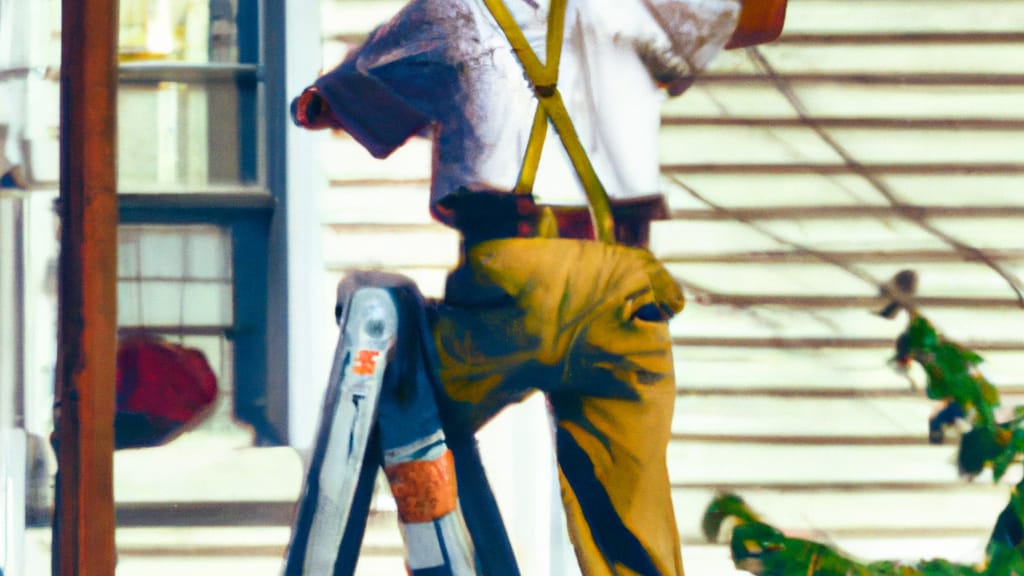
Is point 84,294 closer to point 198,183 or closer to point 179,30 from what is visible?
point 198,183

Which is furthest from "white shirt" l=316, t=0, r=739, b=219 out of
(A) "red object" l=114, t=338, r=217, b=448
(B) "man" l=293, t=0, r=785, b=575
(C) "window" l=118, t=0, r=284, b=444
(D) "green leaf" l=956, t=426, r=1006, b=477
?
A: (D) "green leaf" l=956, t=426, r=1006, b=477

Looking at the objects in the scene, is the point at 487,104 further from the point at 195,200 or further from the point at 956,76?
the point at 956,76

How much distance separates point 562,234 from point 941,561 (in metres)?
1.23

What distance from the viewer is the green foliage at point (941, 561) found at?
2.53 m

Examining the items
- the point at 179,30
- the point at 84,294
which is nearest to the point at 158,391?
the point at 84,294

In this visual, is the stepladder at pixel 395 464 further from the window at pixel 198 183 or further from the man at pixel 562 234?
the window at pixel 198 183

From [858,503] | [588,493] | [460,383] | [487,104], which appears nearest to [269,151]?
[487,104]

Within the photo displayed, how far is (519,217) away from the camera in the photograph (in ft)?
8.11

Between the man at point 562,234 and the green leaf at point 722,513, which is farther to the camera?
the green leaf at point 722,513

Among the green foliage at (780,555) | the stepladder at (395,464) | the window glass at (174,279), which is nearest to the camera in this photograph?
Result: the stepladder at (395,464)

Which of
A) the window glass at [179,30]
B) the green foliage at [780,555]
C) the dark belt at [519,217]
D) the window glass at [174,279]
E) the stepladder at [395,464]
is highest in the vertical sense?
the window glass at [179,30]

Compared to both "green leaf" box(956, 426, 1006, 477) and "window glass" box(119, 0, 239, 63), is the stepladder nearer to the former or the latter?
"window glass" box(119, 0, 239, 63)

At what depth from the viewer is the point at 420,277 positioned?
2.57m

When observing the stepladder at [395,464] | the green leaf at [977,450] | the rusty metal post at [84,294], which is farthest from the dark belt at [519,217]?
the green leaf at [977,450]
